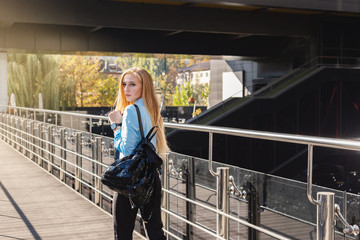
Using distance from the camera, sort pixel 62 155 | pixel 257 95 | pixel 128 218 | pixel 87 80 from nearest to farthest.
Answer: pixel 128 218 < pixel 62 155 < pixel 257 95 < pixel 87 80

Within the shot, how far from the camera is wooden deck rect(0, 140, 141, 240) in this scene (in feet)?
20.4

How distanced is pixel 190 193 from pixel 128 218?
4.29 ft

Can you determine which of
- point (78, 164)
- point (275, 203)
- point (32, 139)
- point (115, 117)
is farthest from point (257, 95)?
point (115, 117)

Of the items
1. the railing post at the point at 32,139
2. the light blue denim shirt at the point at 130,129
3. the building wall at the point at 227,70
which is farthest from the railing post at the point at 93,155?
the building wall at the point at 227,70

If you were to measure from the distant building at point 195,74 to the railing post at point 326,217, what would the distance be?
9059 centimetres

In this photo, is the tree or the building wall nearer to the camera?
the building wall

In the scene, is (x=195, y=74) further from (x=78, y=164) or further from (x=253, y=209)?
(x=253, y=209)

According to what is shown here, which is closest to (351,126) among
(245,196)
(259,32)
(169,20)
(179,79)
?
(259,32)

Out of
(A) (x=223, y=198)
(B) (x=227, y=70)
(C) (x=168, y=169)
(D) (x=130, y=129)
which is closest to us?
(D) (x=130, y=129)

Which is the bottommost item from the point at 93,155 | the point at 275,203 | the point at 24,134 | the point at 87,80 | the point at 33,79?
the point at 24,134

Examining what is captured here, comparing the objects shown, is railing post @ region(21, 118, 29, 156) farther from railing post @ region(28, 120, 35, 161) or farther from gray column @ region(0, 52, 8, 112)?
gray column @ region(0, 52, 8, 112)

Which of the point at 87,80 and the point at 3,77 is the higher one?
the point at 87,80

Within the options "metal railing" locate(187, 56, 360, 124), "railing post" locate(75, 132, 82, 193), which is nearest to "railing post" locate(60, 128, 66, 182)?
"railing post" locate(75, 132, 82, 193)

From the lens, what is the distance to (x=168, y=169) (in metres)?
5.56
